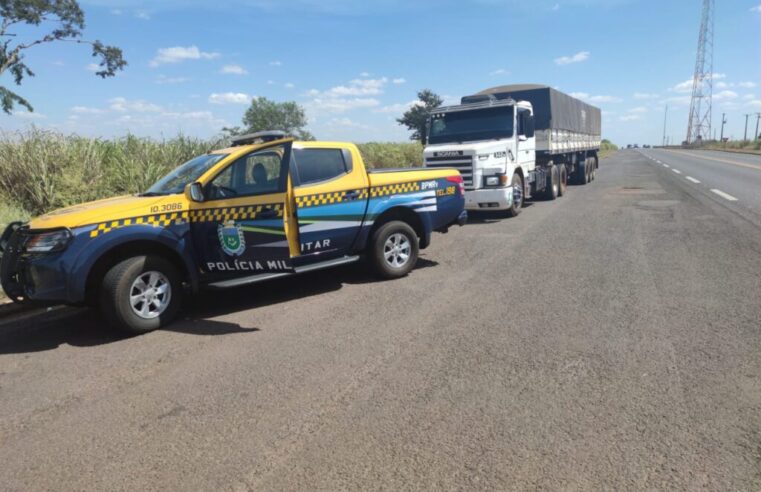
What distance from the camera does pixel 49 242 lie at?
490 centimetres

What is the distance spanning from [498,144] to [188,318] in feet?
27.6

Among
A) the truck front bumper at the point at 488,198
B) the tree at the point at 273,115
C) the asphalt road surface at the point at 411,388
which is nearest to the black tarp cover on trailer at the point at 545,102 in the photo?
the truck front bumper at the point at 488,198

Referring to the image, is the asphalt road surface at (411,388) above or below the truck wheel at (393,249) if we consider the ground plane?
below

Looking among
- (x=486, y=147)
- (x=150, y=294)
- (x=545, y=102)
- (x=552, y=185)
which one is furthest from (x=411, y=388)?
(x=552, y=185)

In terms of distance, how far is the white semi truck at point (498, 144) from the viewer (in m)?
11.7

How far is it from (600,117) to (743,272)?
2123 cm

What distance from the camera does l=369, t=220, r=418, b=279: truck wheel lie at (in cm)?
691

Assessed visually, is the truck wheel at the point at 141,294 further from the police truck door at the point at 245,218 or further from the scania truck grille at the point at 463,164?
the scania truck grille at the point at 463,164

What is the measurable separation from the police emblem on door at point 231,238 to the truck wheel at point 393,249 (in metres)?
1.89

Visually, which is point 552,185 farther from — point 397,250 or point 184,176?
point 184,176

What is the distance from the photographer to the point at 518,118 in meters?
12.4

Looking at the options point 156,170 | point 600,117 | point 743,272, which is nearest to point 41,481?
point 743,272

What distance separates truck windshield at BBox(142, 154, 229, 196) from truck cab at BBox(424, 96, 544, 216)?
6.83 m

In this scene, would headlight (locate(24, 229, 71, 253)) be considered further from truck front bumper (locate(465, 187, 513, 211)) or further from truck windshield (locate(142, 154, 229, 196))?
truck front bumper (locate(465, 187, 513, 211))
